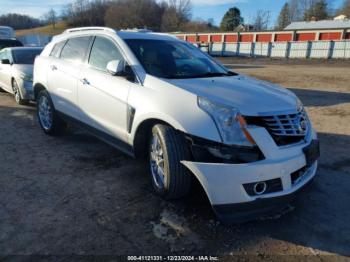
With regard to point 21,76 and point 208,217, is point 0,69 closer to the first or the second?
point 21,76

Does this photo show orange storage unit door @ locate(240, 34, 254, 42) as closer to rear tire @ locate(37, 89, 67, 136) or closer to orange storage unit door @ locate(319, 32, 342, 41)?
orange storage unit door @ locate(319, 32, 342, 41)

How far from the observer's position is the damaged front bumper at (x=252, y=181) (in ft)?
8.63

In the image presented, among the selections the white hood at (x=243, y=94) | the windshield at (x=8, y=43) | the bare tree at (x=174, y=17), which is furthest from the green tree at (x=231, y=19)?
the white hood at (x=243, y=94)

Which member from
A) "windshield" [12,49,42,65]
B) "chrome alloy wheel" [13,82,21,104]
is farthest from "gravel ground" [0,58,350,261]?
"windshield" [12,49,42,65]

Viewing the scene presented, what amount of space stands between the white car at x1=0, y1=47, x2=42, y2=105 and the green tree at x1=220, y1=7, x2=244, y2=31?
7703 centimetres

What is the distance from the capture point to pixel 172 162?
117 inches

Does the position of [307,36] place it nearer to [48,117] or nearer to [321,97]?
[321,97]

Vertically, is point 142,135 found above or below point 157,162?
above

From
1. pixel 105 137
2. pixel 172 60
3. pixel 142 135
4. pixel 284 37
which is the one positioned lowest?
pixel 105 137

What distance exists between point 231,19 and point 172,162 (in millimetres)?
84344

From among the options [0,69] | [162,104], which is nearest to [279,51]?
[0,69]

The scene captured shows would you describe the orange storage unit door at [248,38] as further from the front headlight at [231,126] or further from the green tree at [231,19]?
the front headlight at [231,126]

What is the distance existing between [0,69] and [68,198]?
7.26 metres

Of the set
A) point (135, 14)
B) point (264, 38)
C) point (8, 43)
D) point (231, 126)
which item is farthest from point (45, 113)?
point (135, 14)
